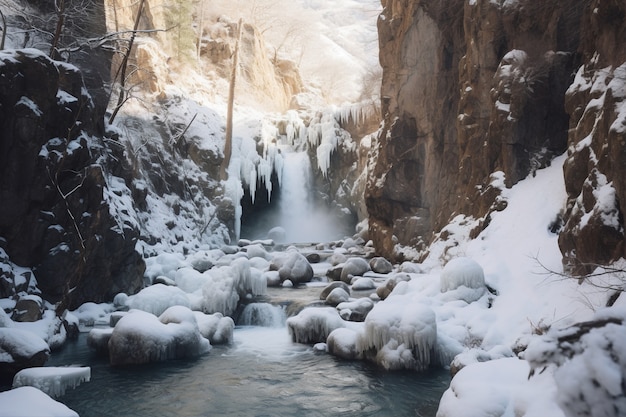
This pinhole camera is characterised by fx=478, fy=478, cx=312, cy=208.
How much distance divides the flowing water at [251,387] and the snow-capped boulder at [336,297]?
3007mm

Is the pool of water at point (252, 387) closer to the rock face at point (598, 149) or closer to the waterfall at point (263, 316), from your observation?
the waterfall at point (263, 316)

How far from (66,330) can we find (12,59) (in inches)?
222

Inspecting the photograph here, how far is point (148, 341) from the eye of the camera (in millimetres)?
8523

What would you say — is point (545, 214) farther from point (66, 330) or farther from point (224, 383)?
point (66, 330)

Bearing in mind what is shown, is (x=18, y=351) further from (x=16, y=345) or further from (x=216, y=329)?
(x=216, y=329)

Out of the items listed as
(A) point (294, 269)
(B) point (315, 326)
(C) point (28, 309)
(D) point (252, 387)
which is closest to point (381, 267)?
(A) point (294, 269)

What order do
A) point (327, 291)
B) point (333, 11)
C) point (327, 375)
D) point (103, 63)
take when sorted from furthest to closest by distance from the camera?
point (333, 11) < point (103, 63) < point (327, 291) < point (327, 375)

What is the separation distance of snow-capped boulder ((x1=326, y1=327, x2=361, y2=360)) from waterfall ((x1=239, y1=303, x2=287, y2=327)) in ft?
9.01

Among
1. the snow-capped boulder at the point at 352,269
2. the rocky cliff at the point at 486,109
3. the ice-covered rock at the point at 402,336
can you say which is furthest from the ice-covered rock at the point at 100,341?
the rocky cliff at the point at 486,109

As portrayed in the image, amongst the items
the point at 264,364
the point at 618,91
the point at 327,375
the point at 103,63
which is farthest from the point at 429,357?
the point at 103,63

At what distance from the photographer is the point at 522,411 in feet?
11.3

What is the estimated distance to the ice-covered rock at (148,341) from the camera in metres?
8.48

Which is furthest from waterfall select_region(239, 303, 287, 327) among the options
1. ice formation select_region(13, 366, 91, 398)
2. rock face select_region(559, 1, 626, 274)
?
rock face select_region(559, 1, 626, 274)

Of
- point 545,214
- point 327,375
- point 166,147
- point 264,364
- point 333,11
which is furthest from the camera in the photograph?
point 333,11
